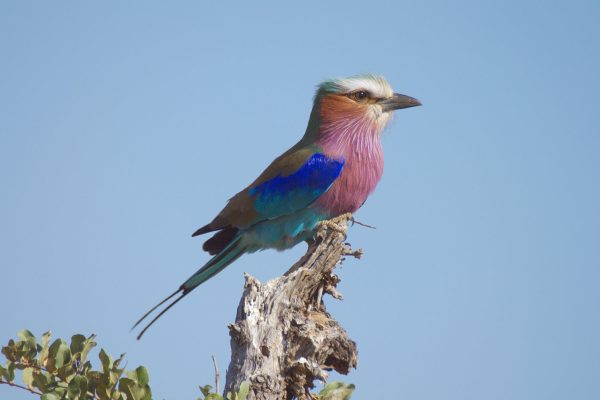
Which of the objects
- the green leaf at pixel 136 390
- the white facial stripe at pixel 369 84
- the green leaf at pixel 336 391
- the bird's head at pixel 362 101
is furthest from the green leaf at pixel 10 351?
the white facial stripe at pixel 369 84

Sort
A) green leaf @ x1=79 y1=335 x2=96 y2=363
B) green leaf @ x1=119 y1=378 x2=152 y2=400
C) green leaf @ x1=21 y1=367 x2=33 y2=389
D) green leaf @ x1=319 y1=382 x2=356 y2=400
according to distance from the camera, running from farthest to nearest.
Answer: green leaf @ x1=319 y1=382 x2=356 y2=400
green leaf @ x1=79 y1=335 x2=96 y2=363
green leaf @ x1=21 y1=367 x2=33 y2=389
green leaf @ x1=119 y1=378 x2=152 y2=400

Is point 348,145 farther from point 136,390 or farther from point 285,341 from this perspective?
point 136,390

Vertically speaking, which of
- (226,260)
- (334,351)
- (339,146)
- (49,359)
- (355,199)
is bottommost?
(49,359)

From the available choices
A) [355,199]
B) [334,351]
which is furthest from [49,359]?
[355,199]

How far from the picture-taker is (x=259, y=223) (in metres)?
6.89

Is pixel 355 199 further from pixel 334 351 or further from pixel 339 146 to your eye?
pixel 334 351

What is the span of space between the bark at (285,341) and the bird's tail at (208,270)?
4.52ft

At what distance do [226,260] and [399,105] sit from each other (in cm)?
196

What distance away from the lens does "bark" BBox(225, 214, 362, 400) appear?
14.7ft

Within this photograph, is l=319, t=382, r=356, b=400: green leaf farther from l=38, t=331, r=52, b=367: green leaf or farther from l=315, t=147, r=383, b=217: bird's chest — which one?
l=315, t=147, r=383, b=217: bird's chest

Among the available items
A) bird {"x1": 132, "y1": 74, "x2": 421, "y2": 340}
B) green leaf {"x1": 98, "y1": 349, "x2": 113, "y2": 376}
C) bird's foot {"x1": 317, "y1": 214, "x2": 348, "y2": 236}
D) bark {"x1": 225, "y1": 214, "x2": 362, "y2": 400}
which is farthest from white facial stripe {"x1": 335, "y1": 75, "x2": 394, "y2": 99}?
green leaf {"x1": 98, "y1": 349, "x2": 113, "y2": 376}

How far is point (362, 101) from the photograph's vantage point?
7258 millimetres

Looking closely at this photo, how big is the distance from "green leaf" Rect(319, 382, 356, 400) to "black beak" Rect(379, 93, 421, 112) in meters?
3.43

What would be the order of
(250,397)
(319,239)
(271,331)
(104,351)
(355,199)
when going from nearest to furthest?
(104,351) < (250,397) < (271,331) < (319,239) < (355,199)
